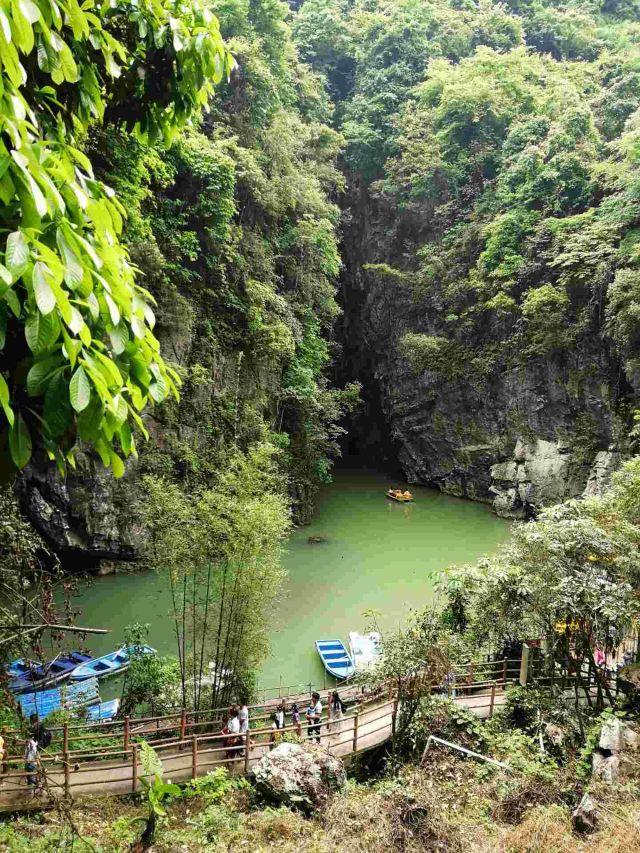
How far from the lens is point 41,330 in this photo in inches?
46.4

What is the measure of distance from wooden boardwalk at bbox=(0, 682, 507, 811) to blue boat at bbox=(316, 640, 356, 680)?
5.01 feet

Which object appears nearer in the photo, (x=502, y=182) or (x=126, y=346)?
(x=126, y=346)

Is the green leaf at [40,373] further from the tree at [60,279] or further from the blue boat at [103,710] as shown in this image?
the blue boat at [103,710]

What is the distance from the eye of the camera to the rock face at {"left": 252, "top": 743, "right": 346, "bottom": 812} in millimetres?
4797

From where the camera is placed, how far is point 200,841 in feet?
13.6

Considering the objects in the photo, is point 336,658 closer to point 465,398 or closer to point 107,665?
point 107,665

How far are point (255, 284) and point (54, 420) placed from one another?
41.8 ft

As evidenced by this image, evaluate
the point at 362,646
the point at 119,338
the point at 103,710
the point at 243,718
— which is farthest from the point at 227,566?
the point at 119,338

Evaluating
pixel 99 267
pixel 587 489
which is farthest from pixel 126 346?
pixel 587 489

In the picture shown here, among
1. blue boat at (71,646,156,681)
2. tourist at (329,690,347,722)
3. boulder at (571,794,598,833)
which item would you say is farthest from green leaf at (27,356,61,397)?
blue boat at (71,646,156,681)

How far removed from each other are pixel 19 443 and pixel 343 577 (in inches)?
448

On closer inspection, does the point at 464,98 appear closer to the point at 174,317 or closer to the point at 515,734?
the point at 174,317

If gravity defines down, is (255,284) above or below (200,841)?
above

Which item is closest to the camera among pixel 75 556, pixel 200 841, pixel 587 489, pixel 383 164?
pixel 200 841
